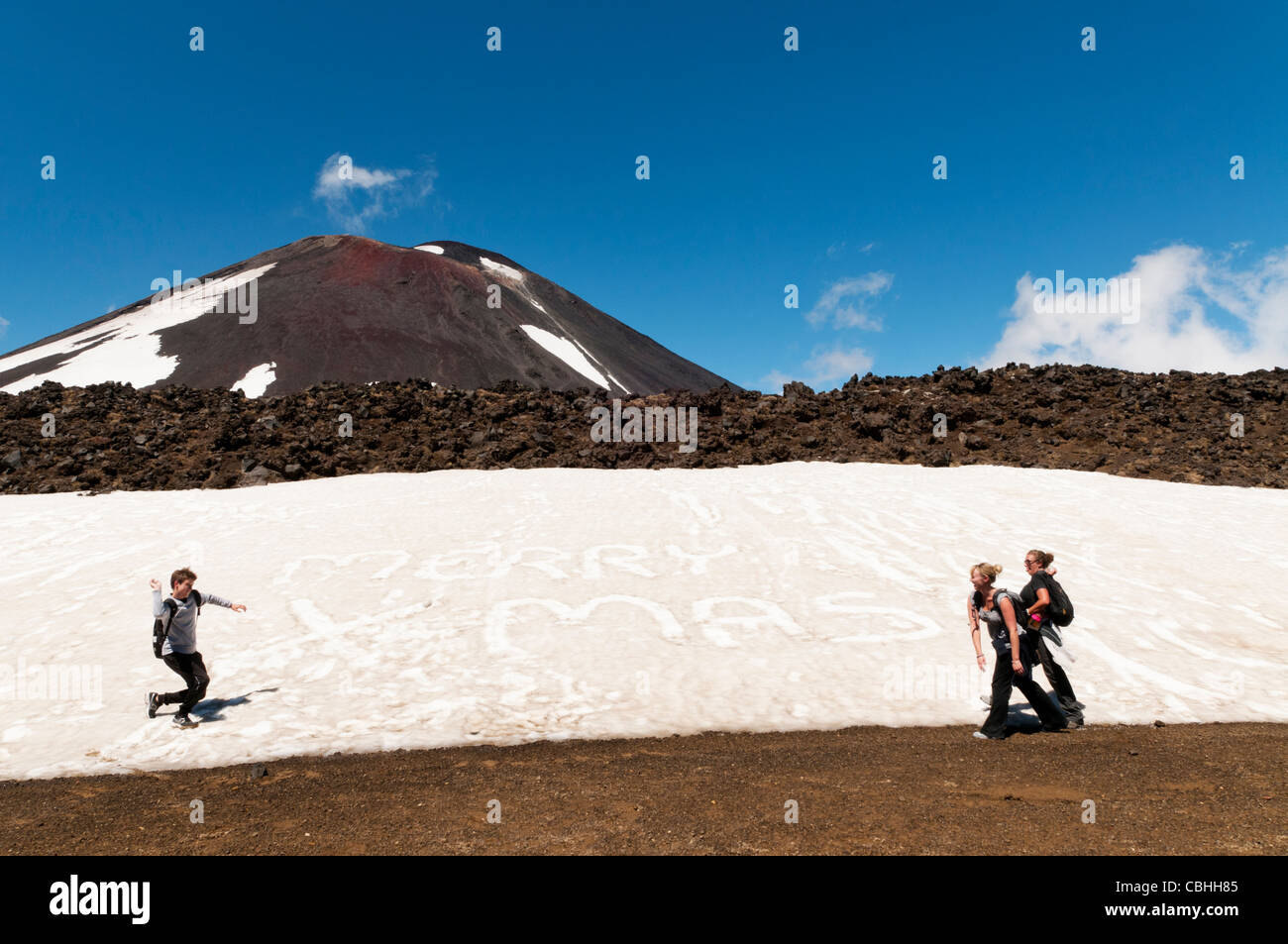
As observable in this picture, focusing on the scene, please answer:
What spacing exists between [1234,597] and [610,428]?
23364 mm

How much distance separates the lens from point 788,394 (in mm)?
36156

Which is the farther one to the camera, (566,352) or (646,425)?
(566,352)

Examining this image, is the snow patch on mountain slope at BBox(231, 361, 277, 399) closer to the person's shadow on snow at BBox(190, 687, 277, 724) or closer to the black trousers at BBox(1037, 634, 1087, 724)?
the person's shadow on snow at BBox(190, 687, 277, 724)

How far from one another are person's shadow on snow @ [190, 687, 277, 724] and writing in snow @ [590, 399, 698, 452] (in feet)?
69.6

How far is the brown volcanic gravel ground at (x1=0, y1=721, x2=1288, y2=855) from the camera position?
250 inches

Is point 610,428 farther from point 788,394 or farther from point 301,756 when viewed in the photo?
point 301,756

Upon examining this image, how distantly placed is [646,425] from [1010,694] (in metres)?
25.2

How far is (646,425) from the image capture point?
3325 centimetres

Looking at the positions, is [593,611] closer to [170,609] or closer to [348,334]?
[170,609]

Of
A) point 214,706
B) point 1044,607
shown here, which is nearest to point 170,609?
point 214,706

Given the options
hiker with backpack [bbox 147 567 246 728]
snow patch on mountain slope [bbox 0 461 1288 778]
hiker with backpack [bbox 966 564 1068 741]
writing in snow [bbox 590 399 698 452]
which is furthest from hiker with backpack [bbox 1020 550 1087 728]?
writing in snow [bbox 590 399 698 452]

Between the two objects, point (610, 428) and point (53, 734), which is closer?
point (53, 734)
